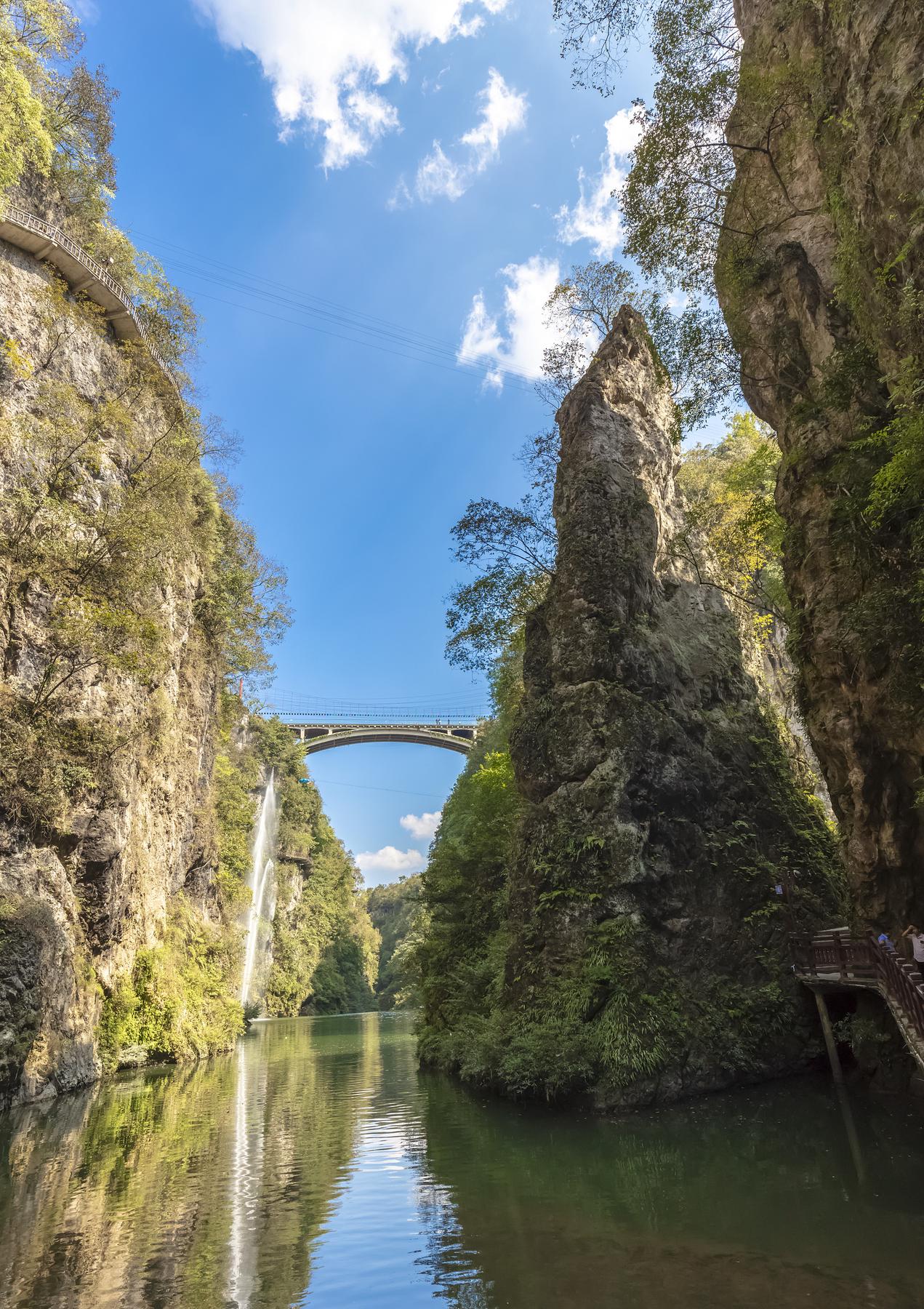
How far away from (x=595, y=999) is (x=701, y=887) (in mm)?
3436

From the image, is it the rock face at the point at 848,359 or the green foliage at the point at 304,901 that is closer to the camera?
the rock face at the point at 848,359

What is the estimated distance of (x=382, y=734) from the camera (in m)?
60.1

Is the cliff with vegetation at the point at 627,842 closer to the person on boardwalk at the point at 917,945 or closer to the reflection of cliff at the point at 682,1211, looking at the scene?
the reflection of cliff at the point at 682,1211

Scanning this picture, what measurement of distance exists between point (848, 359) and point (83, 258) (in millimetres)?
20954

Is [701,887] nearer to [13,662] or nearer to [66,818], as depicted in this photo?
[66,818]

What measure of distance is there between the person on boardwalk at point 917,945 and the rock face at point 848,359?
131cm

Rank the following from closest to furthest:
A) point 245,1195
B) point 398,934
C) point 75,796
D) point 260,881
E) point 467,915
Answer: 1. point 245,1195
2. point 75,796
3. point 467,915
4. point 260,881
5. point 398,934

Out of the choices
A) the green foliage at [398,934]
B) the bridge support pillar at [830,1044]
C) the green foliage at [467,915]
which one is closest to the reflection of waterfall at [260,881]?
the green foliage at [398,934]

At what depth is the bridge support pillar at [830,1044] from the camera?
42.9 feet

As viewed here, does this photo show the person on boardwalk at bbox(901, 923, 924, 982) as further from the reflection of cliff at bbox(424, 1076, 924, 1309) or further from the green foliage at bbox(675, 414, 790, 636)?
the green foliage at bbox(675, 414, 790, 636)

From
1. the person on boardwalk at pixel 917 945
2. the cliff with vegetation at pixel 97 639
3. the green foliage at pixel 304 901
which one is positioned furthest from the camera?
the green foliage at pixel 304 901

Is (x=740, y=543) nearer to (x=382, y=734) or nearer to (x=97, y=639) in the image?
(x=97, y=639)

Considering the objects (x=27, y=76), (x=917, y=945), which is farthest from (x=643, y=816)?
(x=27, y=76)

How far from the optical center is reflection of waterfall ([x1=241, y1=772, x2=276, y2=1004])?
1730 inches
